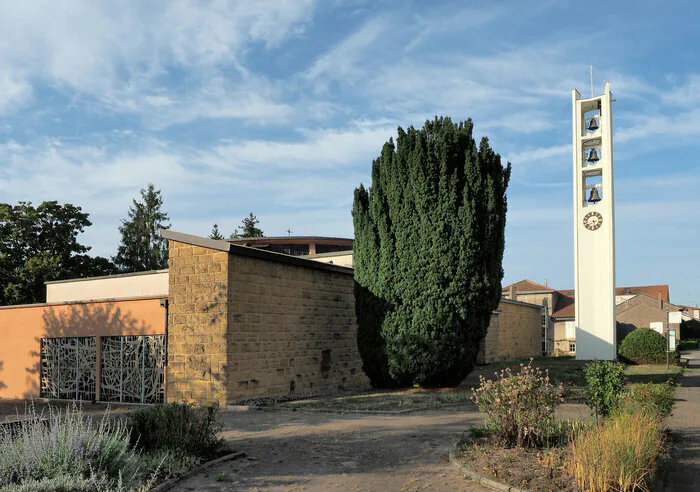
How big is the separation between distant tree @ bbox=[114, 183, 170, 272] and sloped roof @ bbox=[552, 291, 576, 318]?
33263mm

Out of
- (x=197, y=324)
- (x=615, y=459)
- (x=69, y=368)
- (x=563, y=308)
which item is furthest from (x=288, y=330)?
(x=563, y=308)

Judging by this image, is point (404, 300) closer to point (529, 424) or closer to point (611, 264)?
point (529, 424)

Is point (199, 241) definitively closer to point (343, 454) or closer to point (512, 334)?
point (343, 454)

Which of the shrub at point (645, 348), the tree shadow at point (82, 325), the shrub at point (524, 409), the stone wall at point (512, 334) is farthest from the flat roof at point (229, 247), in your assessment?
the shrub at point (645, 348)

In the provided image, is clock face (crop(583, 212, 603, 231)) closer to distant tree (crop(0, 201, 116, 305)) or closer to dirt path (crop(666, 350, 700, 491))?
dirt path (crop(666, 350, 700, 491))

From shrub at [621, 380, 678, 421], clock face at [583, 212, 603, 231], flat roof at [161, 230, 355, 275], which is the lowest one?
shrub at [621, 380, 678, 421]

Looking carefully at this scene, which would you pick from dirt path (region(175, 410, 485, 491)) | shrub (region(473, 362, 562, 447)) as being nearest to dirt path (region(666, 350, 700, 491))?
shrub (region(473, 362, 562, 447))

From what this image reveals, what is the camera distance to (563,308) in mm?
55688

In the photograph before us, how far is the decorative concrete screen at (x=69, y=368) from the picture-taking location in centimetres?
1669

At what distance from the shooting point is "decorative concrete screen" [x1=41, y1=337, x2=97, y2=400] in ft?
54.7

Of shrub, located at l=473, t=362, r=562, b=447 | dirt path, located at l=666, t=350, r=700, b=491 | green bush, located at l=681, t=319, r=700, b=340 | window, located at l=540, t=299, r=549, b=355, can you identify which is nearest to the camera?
dirt path, located at l=666, t=350, r=700, b=491

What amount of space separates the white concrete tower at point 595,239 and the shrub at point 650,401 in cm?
1707

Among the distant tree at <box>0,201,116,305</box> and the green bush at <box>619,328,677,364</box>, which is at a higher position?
the distant tree at <box>0,201,116,305</box>

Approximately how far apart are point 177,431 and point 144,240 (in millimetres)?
40591
